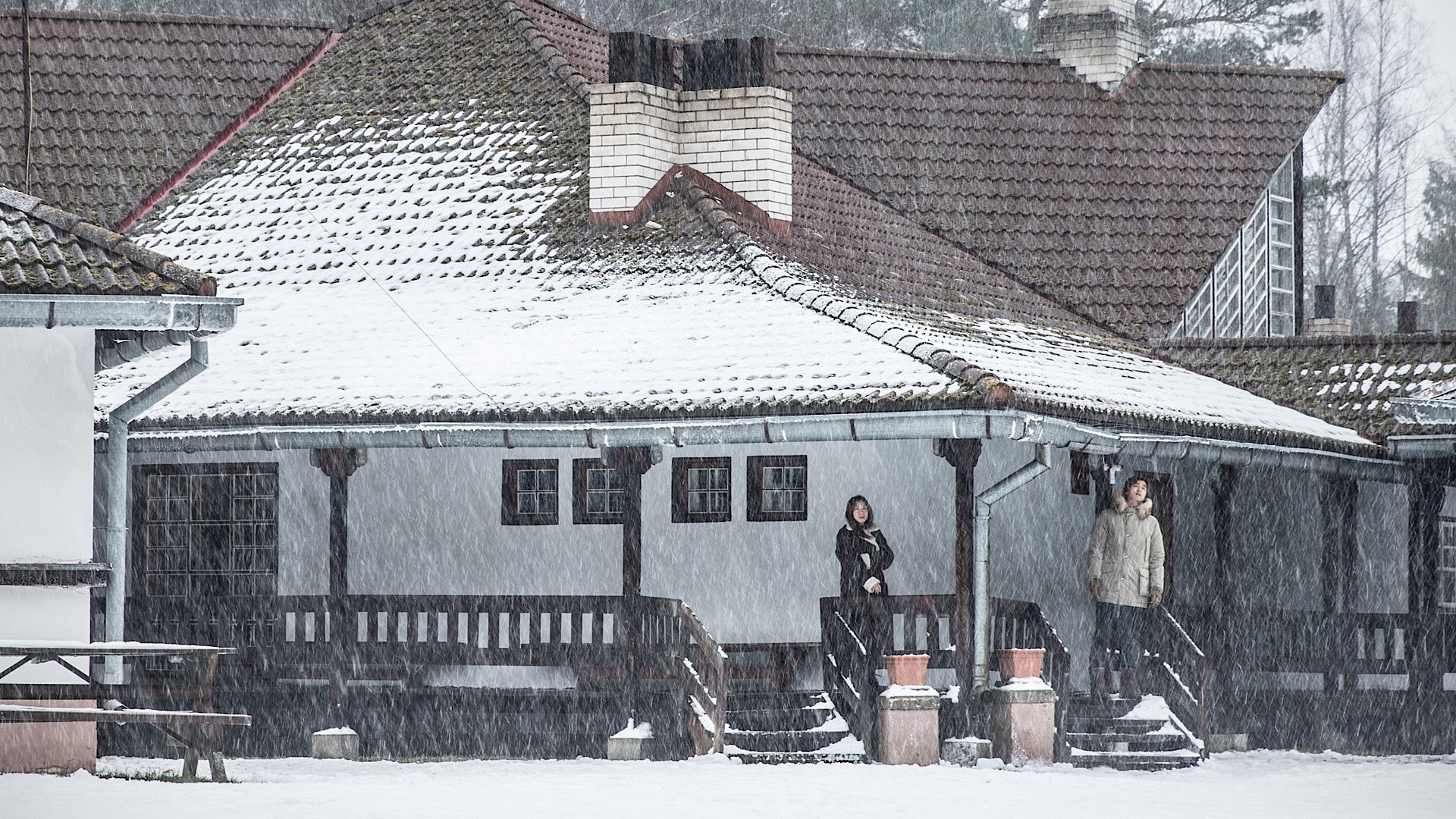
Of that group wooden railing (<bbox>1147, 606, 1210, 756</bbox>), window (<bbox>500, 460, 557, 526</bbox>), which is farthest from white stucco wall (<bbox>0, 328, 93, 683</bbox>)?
wooden railing (<bbox>1147, 606, 1210, 756</bbox>)

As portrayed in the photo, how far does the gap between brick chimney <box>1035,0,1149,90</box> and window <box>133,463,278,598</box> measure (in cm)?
1089

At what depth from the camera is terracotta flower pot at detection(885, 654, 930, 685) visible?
16.6 meters

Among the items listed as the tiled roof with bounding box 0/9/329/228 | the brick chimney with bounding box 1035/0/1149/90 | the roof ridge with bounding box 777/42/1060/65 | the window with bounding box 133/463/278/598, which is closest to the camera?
the window with bounding box 133/463/278/598

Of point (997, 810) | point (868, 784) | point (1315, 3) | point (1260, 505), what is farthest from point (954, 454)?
point (1315, 3)

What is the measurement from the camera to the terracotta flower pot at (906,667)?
54.4 feet

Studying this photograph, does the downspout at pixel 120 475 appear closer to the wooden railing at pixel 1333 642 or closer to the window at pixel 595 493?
the window at pixel 595 493

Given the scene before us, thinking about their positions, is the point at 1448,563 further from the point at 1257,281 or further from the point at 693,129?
the point at 693,129

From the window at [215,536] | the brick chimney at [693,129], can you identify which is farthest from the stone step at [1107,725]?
the window at [215,536]

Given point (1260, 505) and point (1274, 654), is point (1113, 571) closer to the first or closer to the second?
point (1274, 654)

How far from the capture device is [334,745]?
719 inches

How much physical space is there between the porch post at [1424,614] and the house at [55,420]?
1082 cm

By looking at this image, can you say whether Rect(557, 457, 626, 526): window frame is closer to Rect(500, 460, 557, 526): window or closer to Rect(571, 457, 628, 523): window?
Rect(571, 457, 628, 523): window

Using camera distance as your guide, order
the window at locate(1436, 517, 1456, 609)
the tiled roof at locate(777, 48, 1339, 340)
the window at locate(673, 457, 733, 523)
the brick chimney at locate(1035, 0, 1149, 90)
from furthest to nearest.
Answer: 1. the brick chimney at locate(1035, 0, 1149, 90)
2. the tiled roof at locate(777, 48, 1339, 340)
3. the window at locate(1436, 517, 1456, 609)
4. the window at locate(673, 457, 733, 523)

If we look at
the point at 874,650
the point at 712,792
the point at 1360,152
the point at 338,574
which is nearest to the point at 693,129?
the point at 338,574
